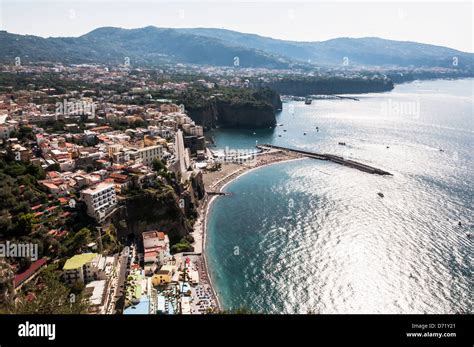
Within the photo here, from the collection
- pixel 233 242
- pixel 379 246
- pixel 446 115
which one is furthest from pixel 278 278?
pixel 446 115

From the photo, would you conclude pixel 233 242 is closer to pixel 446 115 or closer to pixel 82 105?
pixel 82 105

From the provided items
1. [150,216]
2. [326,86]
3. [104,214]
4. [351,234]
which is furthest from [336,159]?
[326,86]

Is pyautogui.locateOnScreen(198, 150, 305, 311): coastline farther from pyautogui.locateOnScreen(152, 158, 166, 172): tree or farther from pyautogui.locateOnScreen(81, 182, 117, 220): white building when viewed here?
pyautogui.locateOnScreen(81, 182, 117, 220): white building

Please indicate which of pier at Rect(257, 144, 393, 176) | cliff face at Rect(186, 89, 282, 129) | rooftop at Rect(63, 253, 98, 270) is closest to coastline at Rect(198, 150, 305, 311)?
pier at Rect(257, 144, 393, 176)

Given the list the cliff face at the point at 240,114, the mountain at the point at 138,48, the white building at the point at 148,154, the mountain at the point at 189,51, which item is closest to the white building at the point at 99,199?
the white building at the point at 148,154

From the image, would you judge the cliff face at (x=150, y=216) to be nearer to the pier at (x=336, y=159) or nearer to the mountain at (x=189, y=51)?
the pier at (x=336, y=159)
